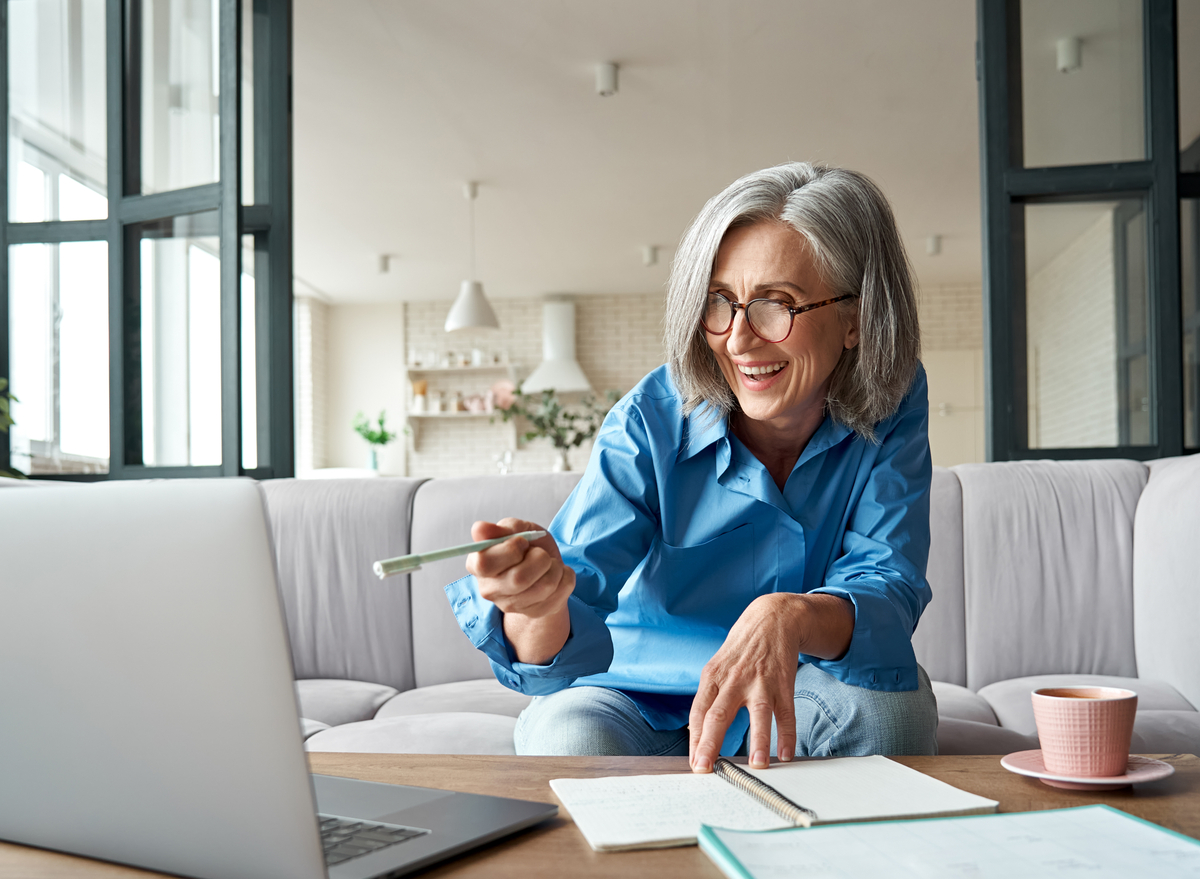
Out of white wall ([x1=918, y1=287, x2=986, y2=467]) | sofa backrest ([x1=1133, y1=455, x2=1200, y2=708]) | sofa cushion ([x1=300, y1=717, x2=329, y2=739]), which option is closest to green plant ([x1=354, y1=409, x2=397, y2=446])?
white wall ([x1=918, y1=287, x2=986, y2=467])

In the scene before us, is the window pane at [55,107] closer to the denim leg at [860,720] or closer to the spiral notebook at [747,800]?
the denim leg at [860,720]

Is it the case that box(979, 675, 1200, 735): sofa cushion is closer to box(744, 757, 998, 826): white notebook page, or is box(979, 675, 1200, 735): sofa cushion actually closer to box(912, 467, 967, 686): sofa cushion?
box(912, 467, 967, 686): sofa cushion

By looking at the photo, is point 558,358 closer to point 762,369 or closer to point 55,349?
point 55,349

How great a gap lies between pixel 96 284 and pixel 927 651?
112 inches

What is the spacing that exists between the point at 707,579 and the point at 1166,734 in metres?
0.90

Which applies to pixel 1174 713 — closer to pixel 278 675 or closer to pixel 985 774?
pixel 985 774

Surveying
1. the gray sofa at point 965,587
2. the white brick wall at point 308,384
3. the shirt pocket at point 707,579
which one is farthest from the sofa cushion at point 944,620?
the white brick wall at point 308,384

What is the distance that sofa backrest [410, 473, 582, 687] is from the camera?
2.21 metres

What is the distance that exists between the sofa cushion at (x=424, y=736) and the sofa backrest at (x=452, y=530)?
1.53 feet

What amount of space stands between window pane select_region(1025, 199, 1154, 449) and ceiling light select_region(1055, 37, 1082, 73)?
0.40m

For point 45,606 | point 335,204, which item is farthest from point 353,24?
point 45,606

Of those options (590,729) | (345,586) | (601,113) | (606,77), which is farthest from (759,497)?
(601,113)

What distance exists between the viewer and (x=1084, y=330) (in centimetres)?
296

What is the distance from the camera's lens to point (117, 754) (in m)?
0.57
